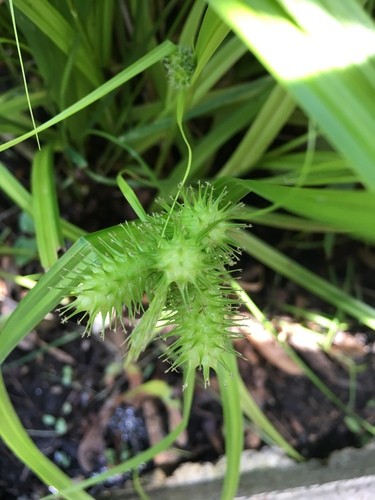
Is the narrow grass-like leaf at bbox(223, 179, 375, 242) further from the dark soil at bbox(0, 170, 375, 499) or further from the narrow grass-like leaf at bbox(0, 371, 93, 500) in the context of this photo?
the dark soil at bbox(0, 170, 375, 499)

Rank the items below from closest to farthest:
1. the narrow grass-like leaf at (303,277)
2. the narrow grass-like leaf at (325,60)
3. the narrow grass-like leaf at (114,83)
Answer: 1. the narrow grass-like leaf at (325,60)
2. the narrow grass-like leaf at (114,83)
3. the narrow grass-like leaf at (303,277)

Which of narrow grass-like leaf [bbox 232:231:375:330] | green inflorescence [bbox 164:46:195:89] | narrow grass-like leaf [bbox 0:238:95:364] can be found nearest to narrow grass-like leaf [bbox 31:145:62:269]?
narrow grass-like leaf [bbox 0:238:95:364]

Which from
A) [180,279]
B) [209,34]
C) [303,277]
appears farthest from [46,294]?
[303,277]

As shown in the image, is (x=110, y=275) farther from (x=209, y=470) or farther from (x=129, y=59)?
(x=209, y=470)

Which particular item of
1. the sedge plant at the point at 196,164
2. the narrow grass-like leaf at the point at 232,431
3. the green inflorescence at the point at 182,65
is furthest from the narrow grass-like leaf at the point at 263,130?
the narrow grass-like leaf at the point at 232,431

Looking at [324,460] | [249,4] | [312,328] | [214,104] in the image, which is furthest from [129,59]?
[324,460]

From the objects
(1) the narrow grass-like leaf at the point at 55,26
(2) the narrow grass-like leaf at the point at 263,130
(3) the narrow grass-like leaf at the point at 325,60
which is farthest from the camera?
(2) the narrow grass-like leaf at the point at 263,130

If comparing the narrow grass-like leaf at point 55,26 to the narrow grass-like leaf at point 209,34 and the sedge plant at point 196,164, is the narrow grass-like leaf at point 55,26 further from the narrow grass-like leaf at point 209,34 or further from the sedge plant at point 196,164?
the narrow grass-like leaf at point 209,34
